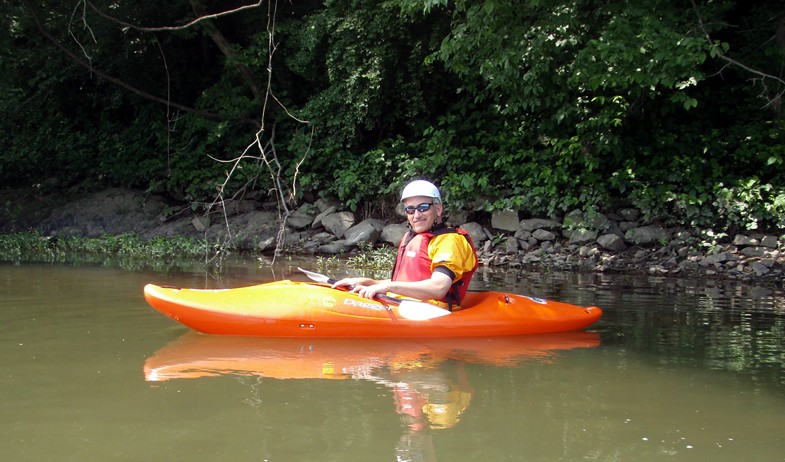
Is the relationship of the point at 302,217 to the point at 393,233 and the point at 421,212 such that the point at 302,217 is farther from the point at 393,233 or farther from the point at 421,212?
the point at 421,212

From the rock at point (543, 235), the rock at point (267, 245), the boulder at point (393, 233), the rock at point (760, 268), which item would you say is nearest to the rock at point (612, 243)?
the rock at point (543, 235)

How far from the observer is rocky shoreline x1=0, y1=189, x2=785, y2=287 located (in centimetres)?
857

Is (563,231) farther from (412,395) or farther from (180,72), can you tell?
(180,72)

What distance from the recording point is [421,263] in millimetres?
4984

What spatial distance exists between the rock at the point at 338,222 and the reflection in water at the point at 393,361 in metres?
5.65

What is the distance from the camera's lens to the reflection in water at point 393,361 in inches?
138

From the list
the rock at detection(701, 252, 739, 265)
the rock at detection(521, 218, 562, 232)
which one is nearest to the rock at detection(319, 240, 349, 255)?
the rock at detection(521, 218, 562, 232)

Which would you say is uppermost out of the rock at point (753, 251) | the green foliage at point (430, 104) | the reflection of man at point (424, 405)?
the green foliage at point (430, 104)

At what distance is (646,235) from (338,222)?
4.14 meters

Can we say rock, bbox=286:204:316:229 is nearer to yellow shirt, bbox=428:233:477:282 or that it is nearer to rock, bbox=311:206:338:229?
rock, bbox=311:206:338:229

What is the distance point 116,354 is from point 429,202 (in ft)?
6.89

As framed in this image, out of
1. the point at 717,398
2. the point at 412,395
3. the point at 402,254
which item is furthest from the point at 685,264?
the point at 412,395

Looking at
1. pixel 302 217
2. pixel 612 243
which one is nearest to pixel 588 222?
pixel 612 243

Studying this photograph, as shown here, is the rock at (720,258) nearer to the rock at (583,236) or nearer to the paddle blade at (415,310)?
the rock at (583,236)
